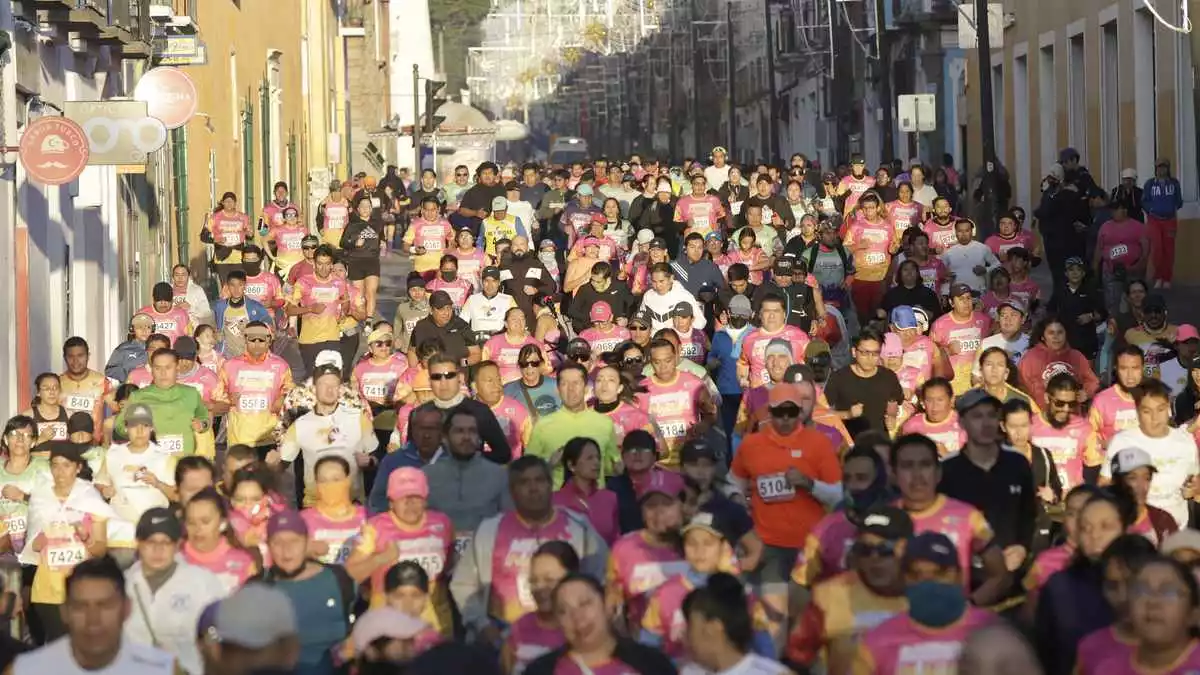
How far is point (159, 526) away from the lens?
32.3ft

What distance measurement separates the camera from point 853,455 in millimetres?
10969

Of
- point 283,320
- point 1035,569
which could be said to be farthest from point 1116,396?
point 283,320

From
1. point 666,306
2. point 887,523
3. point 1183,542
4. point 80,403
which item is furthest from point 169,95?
point 1183,542

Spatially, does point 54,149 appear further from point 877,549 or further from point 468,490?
point 877,549

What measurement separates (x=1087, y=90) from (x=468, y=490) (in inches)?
919

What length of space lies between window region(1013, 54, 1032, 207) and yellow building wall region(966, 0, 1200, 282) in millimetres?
82

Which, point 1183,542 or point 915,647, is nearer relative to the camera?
point 915,647

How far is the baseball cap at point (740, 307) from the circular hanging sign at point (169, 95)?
6819mm

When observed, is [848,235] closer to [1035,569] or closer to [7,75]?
[7,75]

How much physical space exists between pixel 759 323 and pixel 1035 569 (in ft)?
30.1

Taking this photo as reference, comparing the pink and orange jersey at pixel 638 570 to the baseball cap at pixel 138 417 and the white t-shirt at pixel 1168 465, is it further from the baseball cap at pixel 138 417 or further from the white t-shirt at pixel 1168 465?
the baseball cap at pixel 138 417

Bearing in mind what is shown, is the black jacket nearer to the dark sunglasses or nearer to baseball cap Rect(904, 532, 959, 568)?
the dark sunglasses

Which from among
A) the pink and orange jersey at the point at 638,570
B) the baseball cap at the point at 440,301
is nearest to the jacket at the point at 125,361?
the baseball cap at the point at 440,301

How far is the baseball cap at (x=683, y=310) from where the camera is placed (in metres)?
18.7
